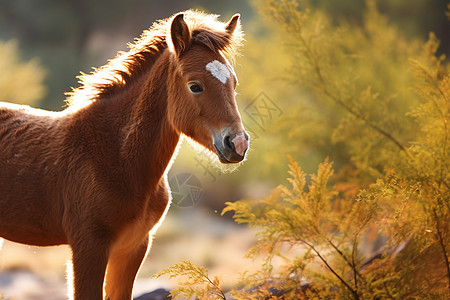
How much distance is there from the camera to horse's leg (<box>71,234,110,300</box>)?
1.99 meters

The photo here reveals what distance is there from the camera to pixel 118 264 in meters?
2.29

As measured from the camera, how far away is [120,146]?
2.16m

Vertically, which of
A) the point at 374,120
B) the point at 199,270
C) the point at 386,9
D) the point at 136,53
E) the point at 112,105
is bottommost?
the point at 199,270

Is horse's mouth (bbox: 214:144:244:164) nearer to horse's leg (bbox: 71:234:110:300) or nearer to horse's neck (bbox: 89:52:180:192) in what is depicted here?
horse's neck (bbox: 89:52:180:192)

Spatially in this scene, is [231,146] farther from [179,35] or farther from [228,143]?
[179,35]

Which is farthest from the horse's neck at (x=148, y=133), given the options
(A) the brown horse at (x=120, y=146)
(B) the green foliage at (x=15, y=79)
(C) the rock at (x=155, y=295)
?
(B) the green foliage at (x=15, y=79)

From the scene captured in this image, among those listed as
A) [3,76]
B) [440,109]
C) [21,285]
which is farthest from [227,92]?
[3,76]

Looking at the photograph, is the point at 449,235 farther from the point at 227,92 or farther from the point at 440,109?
the point at 227,92

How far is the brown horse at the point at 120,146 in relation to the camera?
2008mm

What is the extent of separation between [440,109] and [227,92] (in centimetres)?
134

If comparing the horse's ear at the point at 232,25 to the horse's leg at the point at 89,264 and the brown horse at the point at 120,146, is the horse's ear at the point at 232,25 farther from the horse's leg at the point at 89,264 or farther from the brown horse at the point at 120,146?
the horse's leg at the point at 89,264

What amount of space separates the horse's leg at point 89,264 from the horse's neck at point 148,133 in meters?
0.32

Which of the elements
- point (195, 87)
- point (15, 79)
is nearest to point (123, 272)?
point (195, 87)

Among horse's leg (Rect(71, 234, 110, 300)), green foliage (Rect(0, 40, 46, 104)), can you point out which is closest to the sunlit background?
green foliage (Rect(0, 40, 46, 104))
